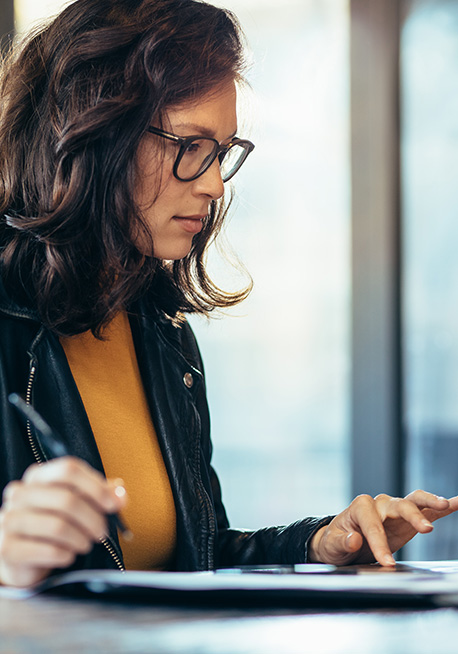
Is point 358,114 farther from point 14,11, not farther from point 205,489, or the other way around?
point 205,489

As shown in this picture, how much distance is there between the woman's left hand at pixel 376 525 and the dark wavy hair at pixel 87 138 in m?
0.46

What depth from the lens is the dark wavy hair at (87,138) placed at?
1.08m

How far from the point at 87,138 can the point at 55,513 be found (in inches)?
26.1

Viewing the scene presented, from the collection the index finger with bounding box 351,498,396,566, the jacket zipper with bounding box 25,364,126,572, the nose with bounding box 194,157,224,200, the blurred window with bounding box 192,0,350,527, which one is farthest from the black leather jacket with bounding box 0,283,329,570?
the blurred window with bounding box 192,0,350,527

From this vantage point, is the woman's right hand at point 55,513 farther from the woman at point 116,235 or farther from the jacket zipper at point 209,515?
the jacket zipper at point 209,515

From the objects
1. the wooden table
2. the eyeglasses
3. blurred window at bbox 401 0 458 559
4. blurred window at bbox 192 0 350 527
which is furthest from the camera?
blurred window at bbox 192 0 350 527

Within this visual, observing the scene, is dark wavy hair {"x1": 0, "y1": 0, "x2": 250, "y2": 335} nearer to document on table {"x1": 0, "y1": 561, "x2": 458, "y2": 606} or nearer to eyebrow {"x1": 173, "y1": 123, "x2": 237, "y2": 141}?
eyebrow {"x1": 173, "y1": 123, "x2": 237, "y2": 141}

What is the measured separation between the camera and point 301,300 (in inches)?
91.4

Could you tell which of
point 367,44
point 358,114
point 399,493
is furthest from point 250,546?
point 367,44

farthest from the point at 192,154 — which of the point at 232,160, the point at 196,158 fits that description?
the point at 232,160

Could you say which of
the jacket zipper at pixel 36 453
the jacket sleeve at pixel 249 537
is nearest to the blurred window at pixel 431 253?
the jacket sleeve at pixel 249 537

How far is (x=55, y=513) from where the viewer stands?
578 millimetres

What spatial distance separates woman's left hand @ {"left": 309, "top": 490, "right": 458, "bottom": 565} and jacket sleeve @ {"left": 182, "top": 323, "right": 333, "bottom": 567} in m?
0.05

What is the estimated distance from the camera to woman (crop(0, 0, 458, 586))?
1.04 meters
